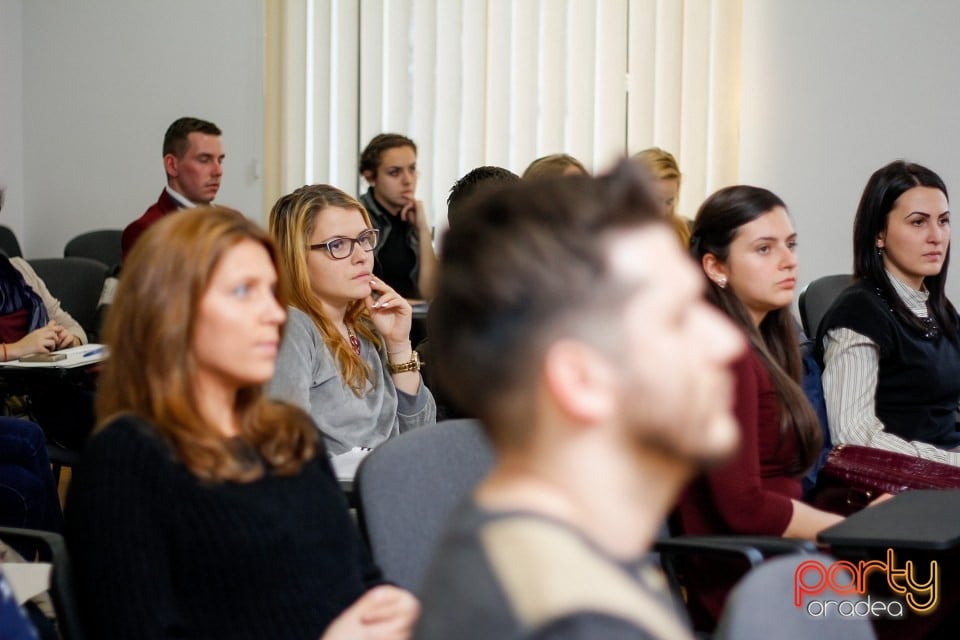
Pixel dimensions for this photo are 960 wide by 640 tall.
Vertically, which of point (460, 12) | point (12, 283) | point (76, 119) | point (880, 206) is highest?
point (460, 12)

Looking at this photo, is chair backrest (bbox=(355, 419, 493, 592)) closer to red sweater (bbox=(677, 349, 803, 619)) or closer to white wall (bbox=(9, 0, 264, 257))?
red sweater (bbox=(677, 349, 803, 619))

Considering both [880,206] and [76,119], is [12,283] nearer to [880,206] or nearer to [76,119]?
[76,119]

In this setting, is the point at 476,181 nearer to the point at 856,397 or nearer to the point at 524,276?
the point at 856,397

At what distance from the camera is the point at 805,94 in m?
5.39

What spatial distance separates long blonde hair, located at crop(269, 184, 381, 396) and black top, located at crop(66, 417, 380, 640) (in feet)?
3.50

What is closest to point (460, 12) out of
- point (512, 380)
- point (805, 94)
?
point (805, 94)

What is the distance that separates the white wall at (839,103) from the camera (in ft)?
17.1

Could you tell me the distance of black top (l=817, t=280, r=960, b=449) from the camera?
2932 mm

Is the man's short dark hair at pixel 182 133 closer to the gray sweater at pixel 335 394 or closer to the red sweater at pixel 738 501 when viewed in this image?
the gray sweater at pixel 335 394

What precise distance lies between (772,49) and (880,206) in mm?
2488

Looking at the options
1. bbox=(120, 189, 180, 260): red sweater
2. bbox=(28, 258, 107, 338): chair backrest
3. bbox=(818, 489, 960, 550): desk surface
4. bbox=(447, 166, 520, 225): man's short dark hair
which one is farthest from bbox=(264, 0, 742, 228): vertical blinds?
bbox=(818, 489, 960, 550): desk surface

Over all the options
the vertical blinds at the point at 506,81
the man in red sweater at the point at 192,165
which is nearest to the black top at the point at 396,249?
the vertical blinds at the point at 506,81

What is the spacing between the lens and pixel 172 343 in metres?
1.51

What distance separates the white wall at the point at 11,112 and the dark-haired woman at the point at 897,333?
4.12 m
